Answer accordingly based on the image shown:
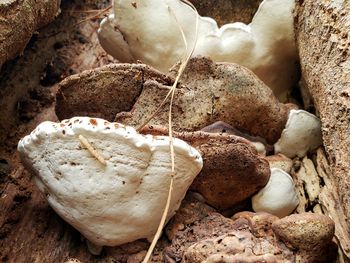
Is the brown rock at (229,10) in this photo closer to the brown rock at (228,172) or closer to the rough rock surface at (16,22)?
the rough rock surface at (16,22)

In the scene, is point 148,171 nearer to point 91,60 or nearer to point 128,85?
point 128,85

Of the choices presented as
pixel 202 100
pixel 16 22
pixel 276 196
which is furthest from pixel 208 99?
pixel 16 22

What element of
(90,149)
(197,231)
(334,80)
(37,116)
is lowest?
(37,116)

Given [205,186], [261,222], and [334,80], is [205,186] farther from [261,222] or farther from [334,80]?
[334,80]

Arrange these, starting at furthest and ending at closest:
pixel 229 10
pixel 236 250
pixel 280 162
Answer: pixel 229 10
pixel 280 162
pixel 236 250

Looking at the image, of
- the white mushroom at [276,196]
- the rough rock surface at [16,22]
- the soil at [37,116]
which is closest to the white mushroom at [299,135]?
the white mushroom at [276,196]

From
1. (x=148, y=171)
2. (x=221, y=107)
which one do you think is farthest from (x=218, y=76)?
(x=148, y=171)
